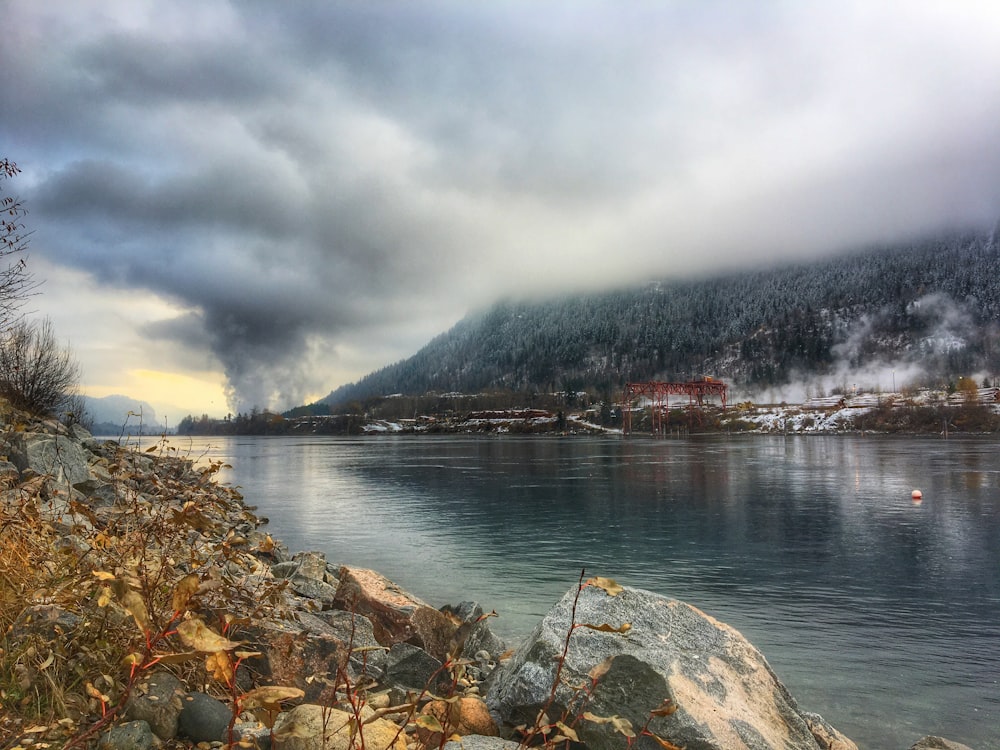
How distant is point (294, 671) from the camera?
20.8ft

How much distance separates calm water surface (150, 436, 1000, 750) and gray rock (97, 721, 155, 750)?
6.80m

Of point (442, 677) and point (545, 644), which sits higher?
point (545, 644)

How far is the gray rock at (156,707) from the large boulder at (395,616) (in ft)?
12.9

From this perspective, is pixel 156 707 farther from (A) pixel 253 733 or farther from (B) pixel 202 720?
(A) pixel 253 733

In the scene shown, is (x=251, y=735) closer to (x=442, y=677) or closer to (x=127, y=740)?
(x=127, y=740)

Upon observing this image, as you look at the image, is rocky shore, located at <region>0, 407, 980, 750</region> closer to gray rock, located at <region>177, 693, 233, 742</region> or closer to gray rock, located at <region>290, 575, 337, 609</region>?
gray rock, located at <region>177, 693, 233, 742</region>

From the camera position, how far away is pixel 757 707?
6.24 m

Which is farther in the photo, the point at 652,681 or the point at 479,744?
the point at 652,681

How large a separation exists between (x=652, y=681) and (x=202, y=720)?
3729 mm

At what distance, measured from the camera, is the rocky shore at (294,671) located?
150 inches

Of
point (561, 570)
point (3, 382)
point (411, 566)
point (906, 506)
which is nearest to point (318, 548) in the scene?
point (411, 566)

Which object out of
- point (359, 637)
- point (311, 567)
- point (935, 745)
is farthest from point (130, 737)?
point (311, 567)

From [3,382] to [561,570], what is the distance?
25.6 meters

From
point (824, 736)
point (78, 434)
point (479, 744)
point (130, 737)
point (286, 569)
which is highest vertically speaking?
point (78, 434)
